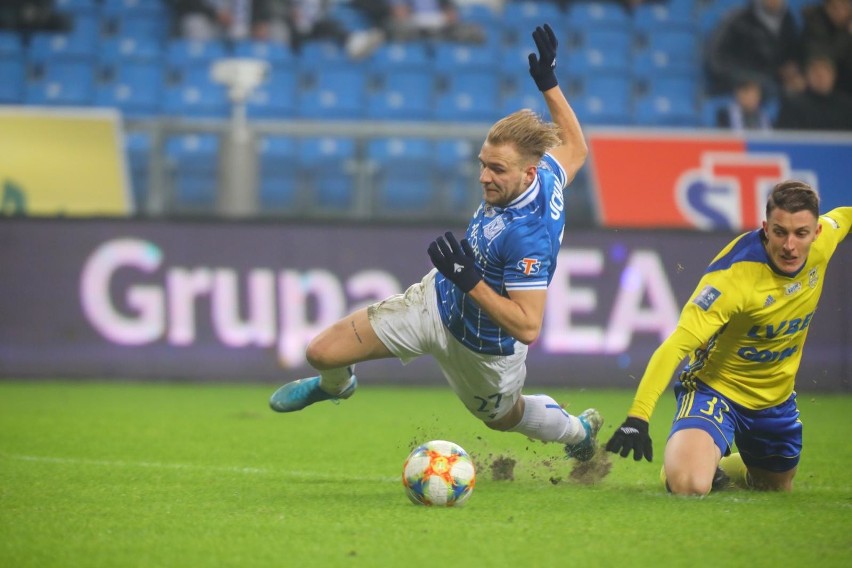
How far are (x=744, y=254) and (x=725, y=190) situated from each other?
24.1ft

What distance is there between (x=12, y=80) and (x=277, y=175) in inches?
197

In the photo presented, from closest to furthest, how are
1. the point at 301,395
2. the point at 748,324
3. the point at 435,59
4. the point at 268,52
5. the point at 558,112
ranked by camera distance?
1. the point at 748,324
2. the point at 558,112
3. the point at 301,395
4. the point at 268,52
5. the point at 435,59

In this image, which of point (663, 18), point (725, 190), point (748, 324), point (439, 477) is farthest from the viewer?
point (663, 18)

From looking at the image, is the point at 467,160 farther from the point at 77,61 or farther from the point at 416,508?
the point at 416,508

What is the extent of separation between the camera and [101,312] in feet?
39.3

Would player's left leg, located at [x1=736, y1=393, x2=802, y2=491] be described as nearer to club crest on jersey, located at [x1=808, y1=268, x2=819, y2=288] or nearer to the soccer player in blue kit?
club crest on jersey, located at [x1=808, y1=268, x2=819, y2=288]

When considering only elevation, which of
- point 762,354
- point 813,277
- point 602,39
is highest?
point 602,39

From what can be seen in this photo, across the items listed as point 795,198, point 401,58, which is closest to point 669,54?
point 401,58

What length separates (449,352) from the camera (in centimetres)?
650

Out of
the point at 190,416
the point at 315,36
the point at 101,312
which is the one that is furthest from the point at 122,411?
the point at 315,36

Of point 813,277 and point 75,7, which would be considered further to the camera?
point 75,7

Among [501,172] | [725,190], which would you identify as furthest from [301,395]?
[725,190]

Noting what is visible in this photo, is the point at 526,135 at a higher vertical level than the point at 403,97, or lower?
higher

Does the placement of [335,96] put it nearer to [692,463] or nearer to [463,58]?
[463,58]
